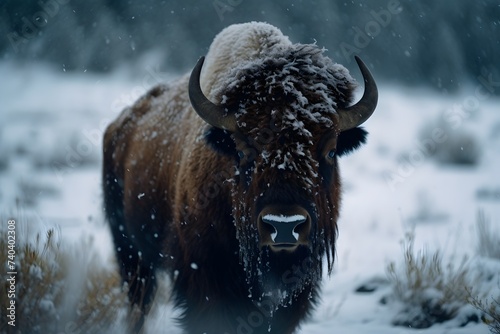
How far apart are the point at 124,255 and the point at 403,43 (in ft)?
67.8

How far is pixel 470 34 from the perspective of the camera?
2128 centimetres

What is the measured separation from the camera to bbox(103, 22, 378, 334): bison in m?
2.97

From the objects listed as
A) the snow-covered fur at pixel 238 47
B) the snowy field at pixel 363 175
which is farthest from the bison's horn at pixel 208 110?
the snowy field at pixel 363 175

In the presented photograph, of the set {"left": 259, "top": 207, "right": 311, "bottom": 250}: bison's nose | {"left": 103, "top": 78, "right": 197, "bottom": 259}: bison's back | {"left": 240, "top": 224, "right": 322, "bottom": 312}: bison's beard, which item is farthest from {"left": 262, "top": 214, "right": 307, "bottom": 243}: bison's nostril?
{"left": 103, "top": 78, "right": 197, "bottom": 259}: bison's back

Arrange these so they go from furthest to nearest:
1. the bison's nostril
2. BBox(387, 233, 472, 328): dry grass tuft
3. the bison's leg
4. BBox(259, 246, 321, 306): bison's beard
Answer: the bison's leg → BBox(387, 233, 472, 328): dry grass tuft → BBox(259, 246, 321, 306): bison's beard → the bison's nostril

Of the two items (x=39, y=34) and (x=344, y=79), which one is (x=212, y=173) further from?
(x=39, y=34)

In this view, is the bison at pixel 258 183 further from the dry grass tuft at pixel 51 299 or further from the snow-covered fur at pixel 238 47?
the dry grass tuft at pixel 51 299

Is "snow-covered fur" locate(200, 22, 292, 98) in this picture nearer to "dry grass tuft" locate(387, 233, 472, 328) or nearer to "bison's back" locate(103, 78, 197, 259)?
"bison's back" locate(103, 78, 197, 259)

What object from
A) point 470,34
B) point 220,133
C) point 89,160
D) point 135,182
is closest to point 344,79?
point 220,133

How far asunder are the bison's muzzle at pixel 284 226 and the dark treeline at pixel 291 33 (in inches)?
691

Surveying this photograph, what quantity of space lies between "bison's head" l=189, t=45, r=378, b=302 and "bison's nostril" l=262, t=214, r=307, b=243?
0.14 ft

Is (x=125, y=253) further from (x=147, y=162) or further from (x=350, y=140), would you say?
(x=350, y=140)

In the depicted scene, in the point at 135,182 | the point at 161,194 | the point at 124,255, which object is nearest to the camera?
the point at 161,194

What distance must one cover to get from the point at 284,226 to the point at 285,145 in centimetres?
53
